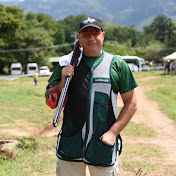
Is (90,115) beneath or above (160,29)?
beneath

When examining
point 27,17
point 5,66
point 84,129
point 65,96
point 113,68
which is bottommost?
point 5,66

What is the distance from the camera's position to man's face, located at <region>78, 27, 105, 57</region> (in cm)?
269

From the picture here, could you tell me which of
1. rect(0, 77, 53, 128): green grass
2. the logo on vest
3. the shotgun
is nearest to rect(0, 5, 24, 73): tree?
rect(0, 77, 53, 128): green grass

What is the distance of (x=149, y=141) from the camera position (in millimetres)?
8094

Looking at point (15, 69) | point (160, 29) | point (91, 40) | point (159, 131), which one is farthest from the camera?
point (160, 29)

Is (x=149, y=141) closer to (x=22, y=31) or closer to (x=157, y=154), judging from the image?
(x=157, y=154)

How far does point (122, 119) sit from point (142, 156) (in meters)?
4.00

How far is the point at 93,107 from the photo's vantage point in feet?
8.68

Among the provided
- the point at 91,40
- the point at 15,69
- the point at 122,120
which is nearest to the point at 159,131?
the point at 122,120

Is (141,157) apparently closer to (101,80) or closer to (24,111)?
(101,80)

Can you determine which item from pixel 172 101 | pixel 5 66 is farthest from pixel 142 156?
pixel 5 66

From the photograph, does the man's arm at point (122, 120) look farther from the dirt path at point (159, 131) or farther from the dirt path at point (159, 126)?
the dirt path at point (159, 126)

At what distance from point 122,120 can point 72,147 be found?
464 mm

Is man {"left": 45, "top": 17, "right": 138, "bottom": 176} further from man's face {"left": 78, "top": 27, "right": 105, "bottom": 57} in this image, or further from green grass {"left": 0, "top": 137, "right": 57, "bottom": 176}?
green grass {"left": 0, "top": 137, "right": 57, "bottom": 176}
